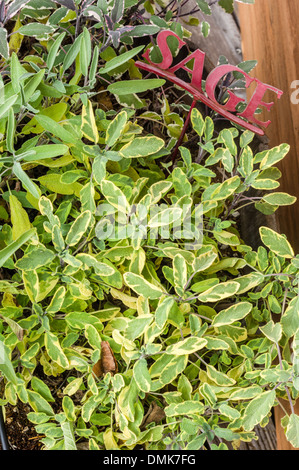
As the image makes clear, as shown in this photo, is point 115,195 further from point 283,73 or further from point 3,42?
point 283,73

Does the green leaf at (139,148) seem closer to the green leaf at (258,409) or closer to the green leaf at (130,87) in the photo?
the green leaf at (130,87)

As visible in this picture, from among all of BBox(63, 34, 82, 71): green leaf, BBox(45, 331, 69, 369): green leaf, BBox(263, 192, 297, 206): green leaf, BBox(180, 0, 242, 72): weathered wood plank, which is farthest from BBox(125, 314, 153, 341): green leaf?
BBox(180, 0, 242, 72): weathered wood plank

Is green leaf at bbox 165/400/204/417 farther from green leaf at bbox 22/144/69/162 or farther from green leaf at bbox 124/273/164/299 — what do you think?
green leaf at bbox 22/144/69/162

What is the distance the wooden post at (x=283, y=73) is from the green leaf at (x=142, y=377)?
0.42 meters

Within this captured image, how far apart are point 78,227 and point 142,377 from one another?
0.25 metres

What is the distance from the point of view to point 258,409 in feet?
2.18

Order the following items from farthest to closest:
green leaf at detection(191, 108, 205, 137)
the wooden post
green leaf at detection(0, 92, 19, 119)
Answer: the wooden post < green leaf at detection(191, 108, 205, 137) < green leaf at detection(0, 92, 19, 119)

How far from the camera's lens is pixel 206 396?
69cm

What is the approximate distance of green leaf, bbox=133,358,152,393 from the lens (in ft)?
2.07

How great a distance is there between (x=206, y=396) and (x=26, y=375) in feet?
1.03

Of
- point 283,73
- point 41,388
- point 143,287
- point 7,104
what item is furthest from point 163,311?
point 283,73

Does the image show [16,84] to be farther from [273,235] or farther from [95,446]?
[95,446]

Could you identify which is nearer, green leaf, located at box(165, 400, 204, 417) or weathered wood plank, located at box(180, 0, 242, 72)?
green leaf, located at box(165, 400, 204, 417)

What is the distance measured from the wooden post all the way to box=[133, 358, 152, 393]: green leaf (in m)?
0.42
